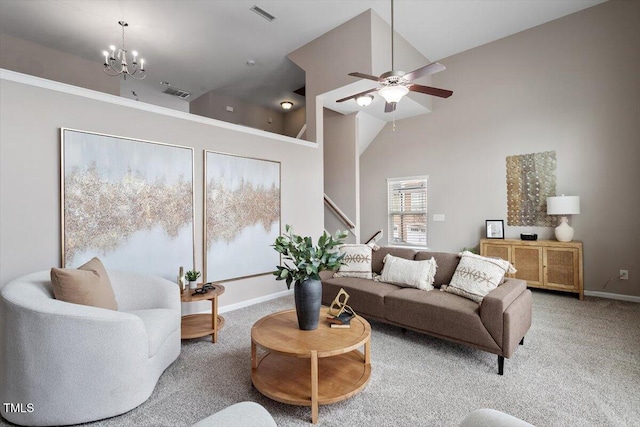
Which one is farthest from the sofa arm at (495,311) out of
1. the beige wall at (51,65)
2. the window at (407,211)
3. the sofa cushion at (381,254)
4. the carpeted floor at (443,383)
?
the beige wall at (51,65)

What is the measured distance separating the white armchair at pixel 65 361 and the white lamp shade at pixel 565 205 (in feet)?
17.1

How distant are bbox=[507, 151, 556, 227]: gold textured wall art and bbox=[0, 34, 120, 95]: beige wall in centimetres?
747

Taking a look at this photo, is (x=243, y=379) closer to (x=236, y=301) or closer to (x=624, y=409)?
(x=236, y=301)

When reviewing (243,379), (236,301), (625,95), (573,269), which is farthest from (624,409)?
(625,95)

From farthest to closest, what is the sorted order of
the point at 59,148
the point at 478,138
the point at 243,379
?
the point at 478,138 < the point at 59,148 < the point at 243,379

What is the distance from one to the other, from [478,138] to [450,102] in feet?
2.92

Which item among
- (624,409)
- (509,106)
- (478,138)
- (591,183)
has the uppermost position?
(509,106)

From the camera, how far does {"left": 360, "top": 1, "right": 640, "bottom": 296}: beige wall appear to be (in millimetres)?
4141

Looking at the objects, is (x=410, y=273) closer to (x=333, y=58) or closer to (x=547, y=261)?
(x=547, y=261)

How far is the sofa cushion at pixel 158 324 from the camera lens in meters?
2.02

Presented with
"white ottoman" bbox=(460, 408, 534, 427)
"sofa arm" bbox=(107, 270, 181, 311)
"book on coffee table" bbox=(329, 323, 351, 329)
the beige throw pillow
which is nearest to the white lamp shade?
"book on coffee table" bbox=(329, 323, 351, 329)

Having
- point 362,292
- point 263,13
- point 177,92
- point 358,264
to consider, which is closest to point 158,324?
point 362,292

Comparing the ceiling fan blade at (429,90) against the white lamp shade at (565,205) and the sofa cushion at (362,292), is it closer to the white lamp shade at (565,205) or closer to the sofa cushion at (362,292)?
the sofa cushion at (362,292)

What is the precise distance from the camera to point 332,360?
2.29m
